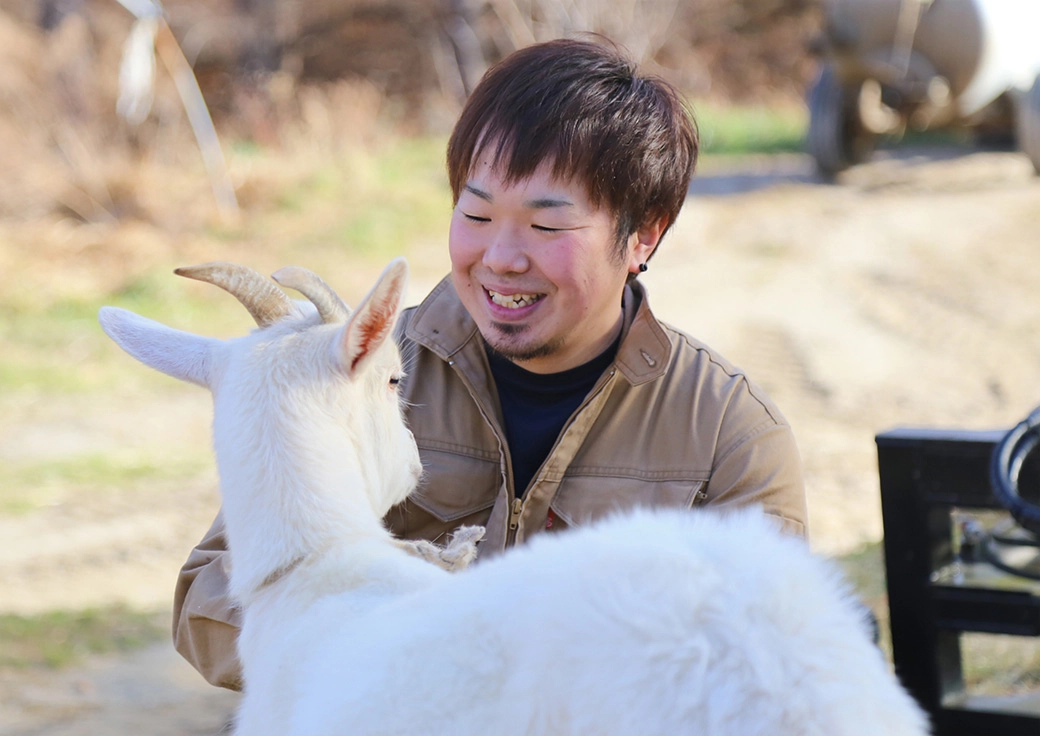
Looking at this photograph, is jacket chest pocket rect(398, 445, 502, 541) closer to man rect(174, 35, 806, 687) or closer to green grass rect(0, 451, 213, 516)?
man rect(174, 35, 806, 687)

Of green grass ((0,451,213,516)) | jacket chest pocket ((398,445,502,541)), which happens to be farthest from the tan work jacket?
green grass ((0,451,213,516))

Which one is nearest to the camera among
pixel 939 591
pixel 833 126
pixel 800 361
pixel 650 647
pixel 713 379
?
pixel 650 647

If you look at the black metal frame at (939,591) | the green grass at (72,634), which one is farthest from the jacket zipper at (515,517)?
the green grass at (72,634)

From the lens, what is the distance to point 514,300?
8.64 feet

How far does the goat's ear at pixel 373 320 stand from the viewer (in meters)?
2.11

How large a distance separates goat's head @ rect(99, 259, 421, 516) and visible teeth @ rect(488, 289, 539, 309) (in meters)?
0.35

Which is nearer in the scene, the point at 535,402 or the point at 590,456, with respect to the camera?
the point at 590,456

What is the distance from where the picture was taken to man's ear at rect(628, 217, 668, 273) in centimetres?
279

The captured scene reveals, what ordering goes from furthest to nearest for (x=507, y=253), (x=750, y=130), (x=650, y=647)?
1. (x=750, y=130)
2. (x=507, y=253)
3. (x=650, y=647)

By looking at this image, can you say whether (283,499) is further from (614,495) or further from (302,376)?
(614,495)

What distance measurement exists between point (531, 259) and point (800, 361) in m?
7.33

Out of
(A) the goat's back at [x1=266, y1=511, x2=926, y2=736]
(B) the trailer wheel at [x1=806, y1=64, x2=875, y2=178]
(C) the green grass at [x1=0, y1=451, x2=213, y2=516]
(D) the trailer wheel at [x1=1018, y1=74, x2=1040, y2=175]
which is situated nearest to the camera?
(A) the goat's back at [x1=266, y1=511, x2=926, y2=736]

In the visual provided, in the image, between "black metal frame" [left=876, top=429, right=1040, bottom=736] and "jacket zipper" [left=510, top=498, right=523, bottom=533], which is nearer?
"jacket zipper" [left=510, top=498, right=523, bottom=533]

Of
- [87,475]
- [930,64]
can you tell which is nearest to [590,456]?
[87,475]
